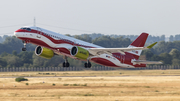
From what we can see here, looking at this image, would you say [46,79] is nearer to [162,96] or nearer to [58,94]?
[58,94]

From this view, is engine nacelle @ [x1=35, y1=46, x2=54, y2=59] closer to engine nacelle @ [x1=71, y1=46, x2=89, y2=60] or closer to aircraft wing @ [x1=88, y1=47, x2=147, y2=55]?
engine nacelle @ [x1=71, y1=46, x2=89, y2=60]

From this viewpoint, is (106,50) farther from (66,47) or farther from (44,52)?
(44,52)

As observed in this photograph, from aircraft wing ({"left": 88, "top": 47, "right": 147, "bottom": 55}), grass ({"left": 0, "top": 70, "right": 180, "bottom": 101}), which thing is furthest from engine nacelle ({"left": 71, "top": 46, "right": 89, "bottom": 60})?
grass ({"left": 0, "top": 70, "right": 180, "bottom": 101})

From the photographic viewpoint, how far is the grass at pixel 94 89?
65.9 m

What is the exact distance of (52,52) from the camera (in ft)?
183

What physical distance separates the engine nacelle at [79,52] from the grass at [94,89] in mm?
13893

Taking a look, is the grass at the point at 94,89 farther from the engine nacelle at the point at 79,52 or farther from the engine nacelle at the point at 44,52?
the engine nacelle at the point at 79,52

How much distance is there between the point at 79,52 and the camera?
170ft

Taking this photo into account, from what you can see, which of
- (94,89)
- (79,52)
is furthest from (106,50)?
(94,89)

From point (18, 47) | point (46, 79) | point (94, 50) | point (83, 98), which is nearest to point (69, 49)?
point (94, 50)

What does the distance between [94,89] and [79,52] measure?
88.9 ft

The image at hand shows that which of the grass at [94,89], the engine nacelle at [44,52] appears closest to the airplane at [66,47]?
the engine nacelle at [44,52]

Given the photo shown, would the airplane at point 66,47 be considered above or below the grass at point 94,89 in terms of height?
A: above

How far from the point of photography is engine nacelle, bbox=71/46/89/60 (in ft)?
170
